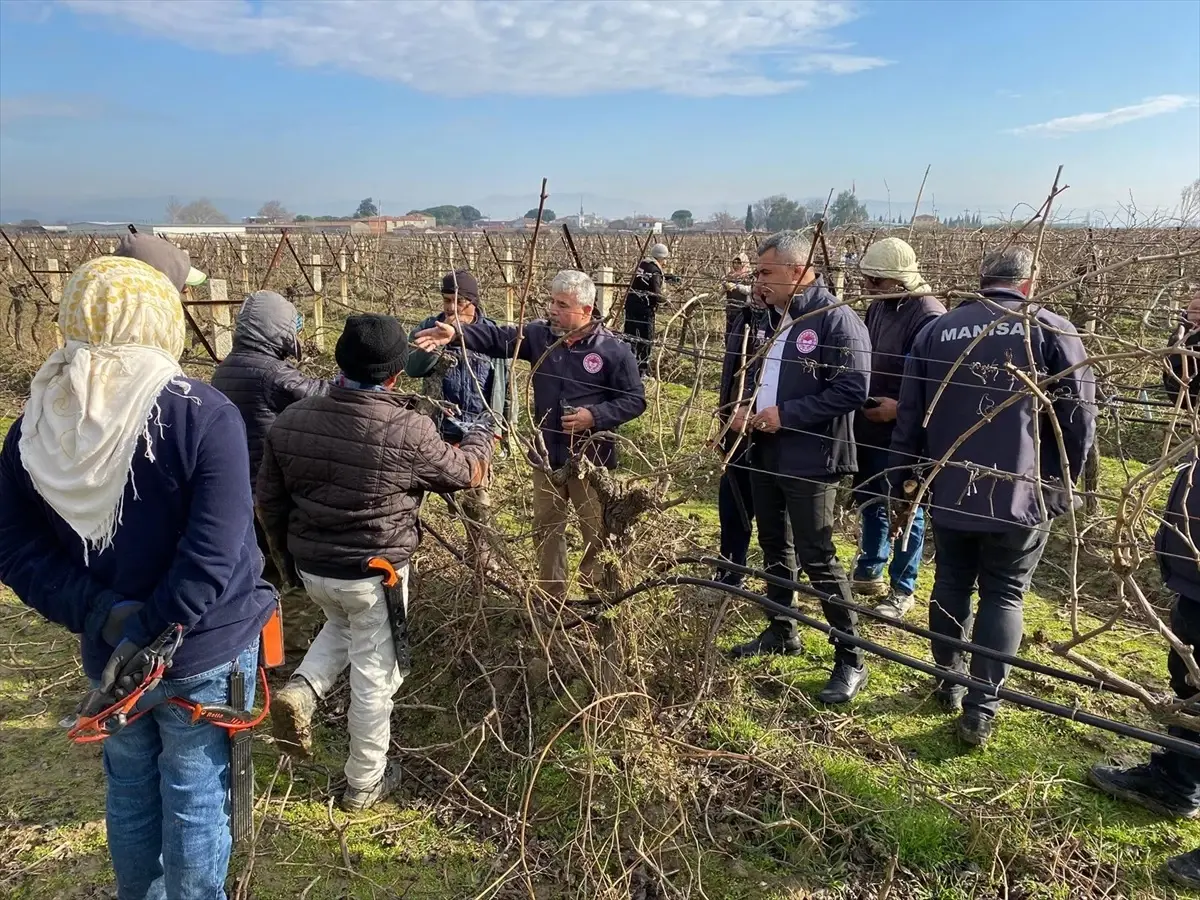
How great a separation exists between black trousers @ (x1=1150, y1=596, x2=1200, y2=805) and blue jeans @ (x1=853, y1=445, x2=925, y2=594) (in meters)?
1.20

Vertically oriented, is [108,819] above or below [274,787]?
above

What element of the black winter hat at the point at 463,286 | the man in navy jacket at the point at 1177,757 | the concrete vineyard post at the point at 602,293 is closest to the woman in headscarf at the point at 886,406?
the man in navy jacket at the point at 1177,757

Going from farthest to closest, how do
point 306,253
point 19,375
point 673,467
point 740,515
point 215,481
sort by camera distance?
point 306,253 < point 19,375 < point 740,515 < point 673,467 < point 215,481

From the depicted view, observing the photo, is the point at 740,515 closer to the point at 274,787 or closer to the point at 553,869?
the point at 553,869

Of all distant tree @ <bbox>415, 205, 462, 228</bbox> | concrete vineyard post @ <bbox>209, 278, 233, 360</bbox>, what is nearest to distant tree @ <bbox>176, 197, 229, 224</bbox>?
distant tree @ <bbox>415, 205, 462, 228</bbox>

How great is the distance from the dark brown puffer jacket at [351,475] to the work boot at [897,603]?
231 cm

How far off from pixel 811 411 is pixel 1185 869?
5.64 ft

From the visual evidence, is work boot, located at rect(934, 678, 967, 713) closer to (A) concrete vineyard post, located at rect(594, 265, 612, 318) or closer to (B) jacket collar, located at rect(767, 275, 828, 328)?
(B) jacket collar, located at rect(767, 275, 828, 328)

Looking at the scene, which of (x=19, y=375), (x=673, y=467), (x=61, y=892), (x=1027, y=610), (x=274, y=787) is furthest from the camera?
(x=19, y=375)

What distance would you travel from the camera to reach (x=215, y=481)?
1.50 meters

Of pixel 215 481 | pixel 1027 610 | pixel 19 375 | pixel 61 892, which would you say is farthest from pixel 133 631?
pixel 19 375

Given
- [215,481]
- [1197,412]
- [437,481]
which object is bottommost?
[437,481]

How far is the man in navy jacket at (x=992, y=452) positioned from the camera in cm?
247

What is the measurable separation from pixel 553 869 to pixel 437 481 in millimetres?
1205
